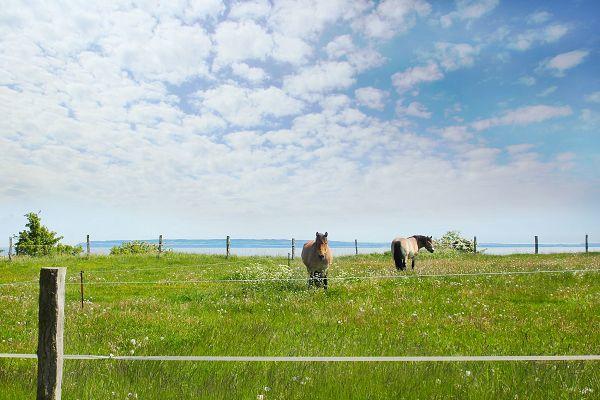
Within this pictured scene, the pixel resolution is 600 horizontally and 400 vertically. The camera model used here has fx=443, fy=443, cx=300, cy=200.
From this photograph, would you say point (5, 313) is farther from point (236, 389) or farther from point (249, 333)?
point (236, 389)

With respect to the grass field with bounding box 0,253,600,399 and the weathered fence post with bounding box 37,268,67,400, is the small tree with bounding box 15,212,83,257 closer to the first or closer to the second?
the grass field with bounding box 0,253,600,399

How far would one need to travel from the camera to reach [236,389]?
6.61 metres

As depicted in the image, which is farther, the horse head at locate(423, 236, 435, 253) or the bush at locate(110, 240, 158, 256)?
the bush at locate(110, 240, 158, 256)

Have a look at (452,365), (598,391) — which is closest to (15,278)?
(452,365)

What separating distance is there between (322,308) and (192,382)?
709cm

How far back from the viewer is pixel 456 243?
59031 mm

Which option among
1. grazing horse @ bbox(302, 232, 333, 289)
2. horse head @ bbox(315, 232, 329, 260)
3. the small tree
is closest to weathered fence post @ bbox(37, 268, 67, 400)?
grazing horse @ bbox(302, 232, 333, 289)

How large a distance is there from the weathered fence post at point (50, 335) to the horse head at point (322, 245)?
42.6 ft

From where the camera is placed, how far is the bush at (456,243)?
58156mm

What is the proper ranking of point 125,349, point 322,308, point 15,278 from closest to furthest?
point 125,349, point 322,308, point 15,278

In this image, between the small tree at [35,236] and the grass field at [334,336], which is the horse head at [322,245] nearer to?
the grass field at [334,336]

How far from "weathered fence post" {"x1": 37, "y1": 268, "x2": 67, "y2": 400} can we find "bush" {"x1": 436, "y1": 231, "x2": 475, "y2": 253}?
55.6 metres

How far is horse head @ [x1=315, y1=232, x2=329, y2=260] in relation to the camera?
59.1 feet

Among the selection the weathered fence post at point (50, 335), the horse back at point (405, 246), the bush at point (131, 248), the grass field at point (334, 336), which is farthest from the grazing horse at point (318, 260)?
the bush at point (131, 248)
